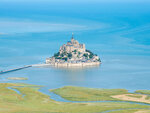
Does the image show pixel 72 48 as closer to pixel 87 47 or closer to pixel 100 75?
pixel 87 47

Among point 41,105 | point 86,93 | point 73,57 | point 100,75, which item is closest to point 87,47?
point 73,57

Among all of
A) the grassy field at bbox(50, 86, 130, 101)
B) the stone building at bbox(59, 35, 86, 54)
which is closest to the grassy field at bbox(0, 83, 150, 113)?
the grassy field at bbox(50, 86, 130, 101)

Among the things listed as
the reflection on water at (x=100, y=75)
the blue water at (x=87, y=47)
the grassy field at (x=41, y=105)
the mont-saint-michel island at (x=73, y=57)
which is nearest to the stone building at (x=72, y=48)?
the mont-saint-michel island at (x=73, y=57)

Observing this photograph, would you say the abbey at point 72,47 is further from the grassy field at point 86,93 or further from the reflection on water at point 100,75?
the grassy field at point 86,93

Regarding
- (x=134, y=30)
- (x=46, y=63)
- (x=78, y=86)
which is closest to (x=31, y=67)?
(x=46, y=63)

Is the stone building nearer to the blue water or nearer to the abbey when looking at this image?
the abbey

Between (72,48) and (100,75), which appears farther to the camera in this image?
(72,48)
